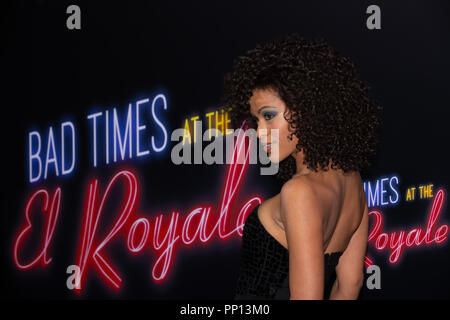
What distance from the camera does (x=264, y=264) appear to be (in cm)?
178

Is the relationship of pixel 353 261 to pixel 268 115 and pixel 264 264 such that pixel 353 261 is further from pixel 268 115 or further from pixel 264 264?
pixel 268 115

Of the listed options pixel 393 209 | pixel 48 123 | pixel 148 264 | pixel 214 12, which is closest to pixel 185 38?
pixel 214 12

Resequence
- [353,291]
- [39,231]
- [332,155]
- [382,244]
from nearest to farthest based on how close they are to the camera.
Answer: [332,155], [353,291], [39,231], [382,244]

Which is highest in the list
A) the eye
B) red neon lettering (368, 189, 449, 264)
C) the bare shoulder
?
the eye

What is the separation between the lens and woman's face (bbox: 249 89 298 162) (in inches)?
68.7

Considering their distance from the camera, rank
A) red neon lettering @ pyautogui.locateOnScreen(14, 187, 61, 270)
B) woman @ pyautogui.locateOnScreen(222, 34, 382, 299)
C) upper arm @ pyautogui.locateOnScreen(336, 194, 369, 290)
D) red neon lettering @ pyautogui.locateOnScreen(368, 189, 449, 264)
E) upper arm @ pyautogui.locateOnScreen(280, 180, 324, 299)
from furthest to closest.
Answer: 1. red neon lettering @ pyautogui.locateOnScreen(368, 189, 449, 264)
2. red neon lettering @ pyautogui.locateOnScreen(14, 187, 61, 270)
3. upper arm @ pyautogui.locateOnScreen(336, 194, 369, 290)
4. woman @ pyautogui.locateOnScreen(222, 34, 382, 299)
5. upper arm @ pyautogui.locateOnScreen(280, 180, 324, 299)

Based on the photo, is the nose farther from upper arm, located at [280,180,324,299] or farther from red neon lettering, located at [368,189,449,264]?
red neon lettering, located at [368,189,449,264]

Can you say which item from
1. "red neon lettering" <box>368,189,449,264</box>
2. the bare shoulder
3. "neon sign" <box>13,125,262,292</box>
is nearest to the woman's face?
the bare shoulder

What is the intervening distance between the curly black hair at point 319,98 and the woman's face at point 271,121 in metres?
0.02

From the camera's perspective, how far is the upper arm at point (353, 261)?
6.33 ft

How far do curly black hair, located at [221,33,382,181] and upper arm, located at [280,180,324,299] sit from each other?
0.25 meters

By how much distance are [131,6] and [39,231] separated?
92.9 inches

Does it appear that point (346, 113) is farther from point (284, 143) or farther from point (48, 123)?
point (48, 123)
